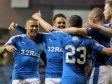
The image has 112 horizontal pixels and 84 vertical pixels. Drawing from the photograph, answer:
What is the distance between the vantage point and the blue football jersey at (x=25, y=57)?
22.1ft

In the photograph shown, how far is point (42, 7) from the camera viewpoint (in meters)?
17.4

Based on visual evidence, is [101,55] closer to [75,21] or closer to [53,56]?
[75,21]

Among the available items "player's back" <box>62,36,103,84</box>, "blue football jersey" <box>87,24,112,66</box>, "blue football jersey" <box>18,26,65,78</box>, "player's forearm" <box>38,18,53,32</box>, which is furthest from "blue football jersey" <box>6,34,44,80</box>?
"blue football jersey" <box>87,24,112,66</box>

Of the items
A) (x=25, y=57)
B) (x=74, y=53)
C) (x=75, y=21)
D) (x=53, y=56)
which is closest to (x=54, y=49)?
(x=53, y=56)

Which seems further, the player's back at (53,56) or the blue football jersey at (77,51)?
the player's back at (53,56)

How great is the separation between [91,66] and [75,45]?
832 millimetres

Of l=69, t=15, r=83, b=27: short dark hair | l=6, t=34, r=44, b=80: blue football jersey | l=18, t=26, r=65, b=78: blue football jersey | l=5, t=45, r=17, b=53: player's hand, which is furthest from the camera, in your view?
l=6, t=34, r=44, b=80: blue football jersey

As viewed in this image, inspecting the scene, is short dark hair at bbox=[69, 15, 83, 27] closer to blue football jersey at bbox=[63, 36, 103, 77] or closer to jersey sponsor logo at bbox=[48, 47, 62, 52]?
blue football jersey at bbox=[63, 36, 103, 77]

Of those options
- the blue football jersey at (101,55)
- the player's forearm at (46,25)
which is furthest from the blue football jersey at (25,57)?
the blue football jersey at (101,55)

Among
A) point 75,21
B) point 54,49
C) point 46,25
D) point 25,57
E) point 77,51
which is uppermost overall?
point 75,21

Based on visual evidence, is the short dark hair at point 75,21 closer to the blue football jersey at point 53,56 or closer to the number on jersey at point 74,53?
the number on jersey at point 74,53

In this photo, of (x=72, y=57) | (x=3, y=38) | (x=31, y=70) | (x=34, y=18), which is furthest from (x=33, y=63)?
(x=3, y=38)

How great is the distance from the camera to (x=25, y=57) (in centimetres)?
678

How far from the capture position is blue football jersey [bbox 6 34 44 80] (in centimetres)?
675
